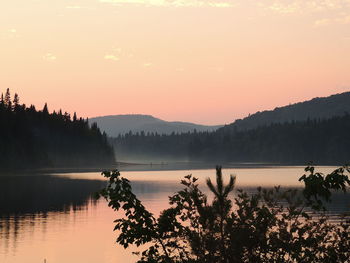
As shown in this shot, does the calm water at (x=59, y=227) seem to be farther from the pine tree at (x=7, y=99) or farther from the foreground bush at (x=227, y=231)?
the pine tree at (x=7, y=99)

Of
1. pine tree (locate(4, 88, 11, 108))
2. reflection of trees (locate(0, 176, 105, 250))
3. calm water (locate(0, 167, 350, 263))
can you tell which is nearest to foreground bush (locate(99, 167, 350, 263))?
calm water (locate(0, 167, 350, 263))

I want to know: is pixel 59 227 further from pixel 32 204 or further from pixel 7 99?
pixel 7 99

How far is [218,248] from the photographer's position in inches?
590

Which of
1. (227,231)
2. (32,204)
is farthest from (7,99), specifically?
(227,231)

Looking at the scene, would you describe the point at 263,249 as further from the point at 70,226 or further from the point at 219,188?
the point at 70,226

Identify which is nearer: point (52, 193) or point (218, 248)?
point (218, 248)

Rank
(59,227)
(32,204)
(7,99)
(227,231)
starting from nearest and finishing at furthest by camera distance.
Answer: (227,231) < (59,227) < (32,204) < (7,99)

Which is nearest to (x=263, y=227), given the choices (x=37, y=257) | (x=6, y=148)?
(x=37, y=257)

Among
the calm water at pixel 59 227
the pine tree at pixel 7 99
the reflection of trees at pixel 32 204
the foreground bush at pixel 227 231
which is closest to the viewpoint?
the foreground bush at pixel 227 231

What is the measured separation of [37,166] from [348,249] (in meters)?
179

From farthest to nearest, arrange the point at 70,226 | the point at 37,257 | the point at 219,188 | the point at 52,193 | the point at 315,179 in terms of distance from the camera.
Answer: the point at 52,193 → the point at 70,226 → the point at 37,257 → the point at 219,188 → the point at 315,179

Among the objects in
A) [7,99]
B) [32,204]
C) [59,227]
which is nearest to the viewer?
[59,227]

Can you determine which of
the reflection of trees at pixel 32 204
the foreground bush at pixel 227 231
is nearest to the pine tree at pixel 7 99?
the reflection of trees at pixel 32 204

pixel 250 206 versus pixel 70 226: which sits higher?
pixel 250 206
